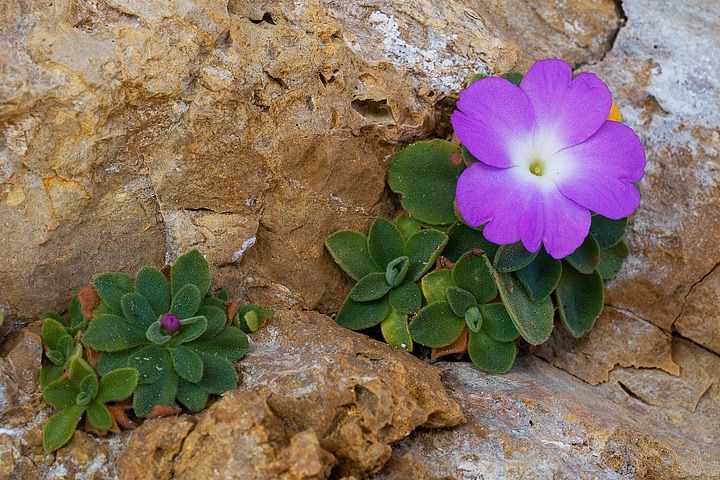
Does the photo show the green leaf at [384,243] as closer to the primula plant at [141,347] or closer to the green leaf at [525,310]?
the green leaf at [525,310]

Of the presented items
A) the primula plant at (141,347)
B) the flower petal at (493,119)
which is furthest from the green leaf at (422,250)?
the primula plant at (141,347)

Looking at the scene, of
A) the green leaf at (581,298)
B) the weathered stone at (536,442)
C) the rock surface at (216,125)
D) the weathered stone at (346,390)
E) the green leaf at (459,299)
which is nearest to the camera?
the weathered stone at (346,390)

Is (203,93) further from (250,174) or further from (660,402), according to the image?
(660,402)

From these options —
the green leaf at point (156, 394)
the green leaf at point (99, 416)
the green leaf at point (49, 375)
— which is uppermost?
the green leaf at point (156, 394)

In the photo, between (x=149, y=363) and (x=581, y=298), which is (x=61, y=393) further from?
(x=581, y=298)

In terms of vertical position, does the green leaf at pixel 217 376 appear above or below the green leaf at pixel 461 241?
below

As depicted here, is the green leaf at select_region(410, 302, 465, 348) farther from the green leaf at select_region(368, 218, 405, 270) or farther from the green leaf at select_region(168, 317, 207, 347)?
the green leaf at select_region(168, 317, 207, 347)

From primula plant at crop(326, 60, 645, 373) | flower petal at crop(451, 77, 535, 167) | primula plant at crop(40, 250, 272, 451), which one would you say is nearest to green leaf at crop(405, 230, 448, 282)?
primula plant at crop(326, 60, 645, 373)

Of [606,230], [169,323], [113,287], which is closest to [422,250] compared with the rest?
[606,230]
